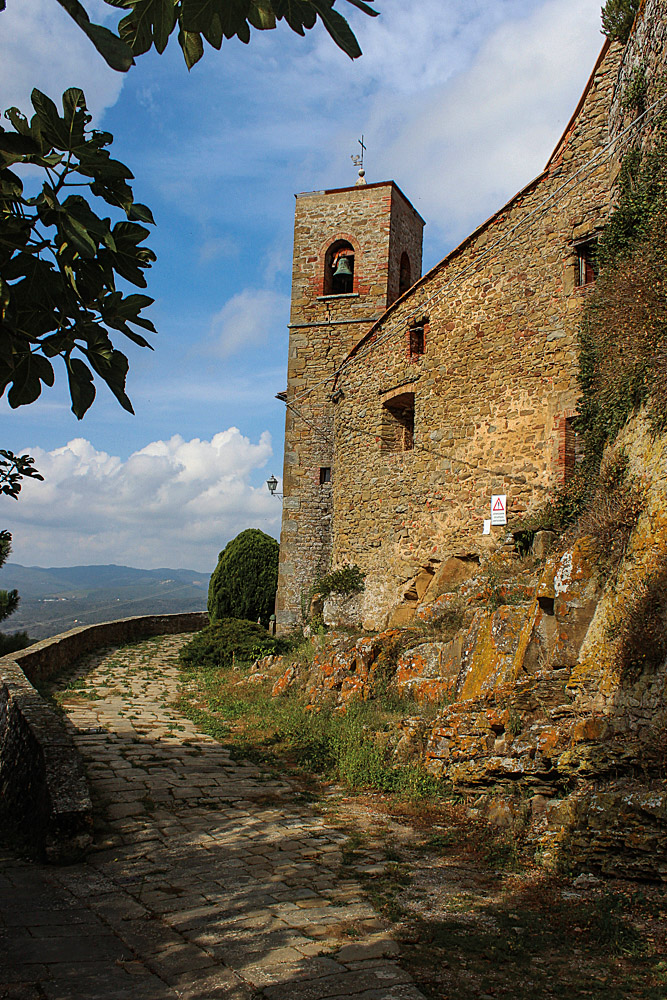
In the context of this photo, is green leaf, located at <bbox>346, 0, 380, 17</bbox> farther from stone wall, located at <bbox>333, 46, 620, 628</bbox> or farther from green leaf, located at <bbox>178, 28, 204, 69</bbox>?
stone wall, located at <bbox>333, 46, 620, 628</bbox>

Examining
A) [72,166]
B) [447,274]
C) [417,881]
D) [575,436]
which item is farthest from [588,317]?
[72,166]

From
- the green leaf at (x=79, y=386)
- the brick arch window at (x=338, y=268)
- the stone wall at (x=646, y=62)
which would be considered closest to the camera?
the green leaf at (x=79, y=386)

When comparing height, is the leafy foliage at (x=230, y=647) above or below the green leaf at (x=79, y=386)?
below

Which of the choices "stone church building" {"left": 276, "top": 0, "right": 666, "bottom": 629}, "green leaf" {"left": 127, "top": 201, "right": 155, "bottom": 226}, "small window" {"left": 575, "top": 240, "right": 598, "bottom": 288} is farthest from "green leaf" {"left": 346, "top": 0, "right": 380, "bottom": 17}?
"small window" {"left": 575, "top": 240, "right": 598, "bottom": 288}

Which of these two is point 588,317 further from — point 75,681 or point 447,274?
point 75,681

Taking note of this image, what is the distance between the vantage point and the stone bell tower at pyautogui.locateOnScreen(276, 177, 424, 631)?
16.6 m

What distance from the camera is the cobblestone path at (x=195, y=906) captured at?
3172 mm

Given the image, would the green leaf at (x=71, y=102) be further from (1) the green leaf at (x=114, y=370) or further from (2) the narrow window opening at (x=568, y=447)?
(2) the narrow window opening at (x=568, y=447)

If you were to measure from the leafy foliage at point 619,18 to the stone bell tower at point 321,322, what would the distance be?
7650 millimetres

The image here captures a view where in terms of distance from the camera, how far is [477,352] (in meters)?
11.3

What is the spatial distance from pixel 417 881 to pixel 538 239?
30.2 ft

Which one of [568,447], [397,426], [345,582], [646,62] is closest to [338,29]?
[568,447]

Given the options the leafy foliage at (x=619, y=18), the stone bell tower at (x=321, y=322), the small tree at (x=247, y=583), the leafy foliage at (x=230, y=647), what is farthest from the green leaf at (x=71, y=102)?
the small tree at (x=247, y=583)

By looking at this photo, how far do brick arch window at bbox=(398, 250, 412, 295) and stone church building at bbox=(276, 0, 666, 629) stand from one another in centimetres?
30
